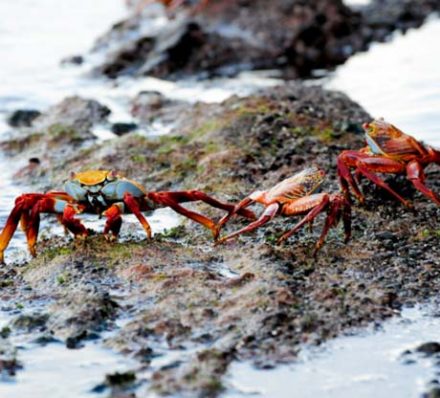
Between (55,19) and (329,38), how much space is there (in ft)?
16.6

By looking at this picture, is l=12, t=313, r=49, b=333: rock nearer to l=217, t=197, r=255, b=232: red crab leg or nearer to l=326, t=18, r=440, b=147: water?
l=217, t=197, r=255, b=232: red crab leg

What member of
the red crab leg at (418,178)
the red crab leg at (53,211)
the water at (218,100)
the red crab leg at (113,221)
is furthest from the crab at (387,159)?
the red crab leg at (53,211)

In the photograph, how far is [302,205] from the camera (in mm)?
6711

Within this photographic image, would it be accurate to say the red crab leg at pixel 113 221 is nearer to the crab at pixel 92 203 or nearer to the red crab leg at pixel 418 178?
the crab at pixel 92 203

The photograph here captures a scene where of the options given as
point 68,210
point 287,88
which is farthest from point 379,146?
point 287,88

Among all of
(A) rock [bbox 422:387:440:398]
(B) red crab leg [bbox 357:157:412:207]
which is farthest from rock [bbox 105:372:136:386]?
(B) red crab leg [bbox 357:157:412:207]

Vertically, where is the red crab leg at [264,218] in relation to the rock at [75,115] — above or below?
above

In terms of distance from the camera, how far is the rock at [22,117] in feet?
37.7

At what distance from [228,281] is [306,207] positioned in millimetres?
822

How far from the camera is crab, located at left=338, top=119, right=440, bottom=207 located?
7.43m

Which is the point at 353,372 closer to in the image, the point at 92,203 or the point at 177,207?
the point at 177,207

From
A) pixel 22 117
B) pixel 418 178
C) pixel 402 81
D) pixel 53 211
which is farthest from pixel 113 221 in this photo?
pixel 402 81

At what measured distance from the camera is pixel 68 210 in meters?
6.90

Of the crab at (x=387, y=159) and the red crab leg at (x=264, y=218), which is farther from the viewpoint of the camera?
the crab at (x=387, y=159)
